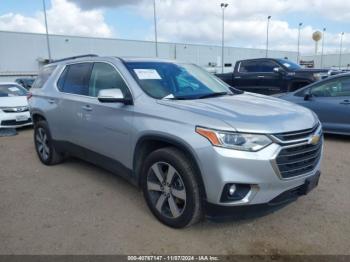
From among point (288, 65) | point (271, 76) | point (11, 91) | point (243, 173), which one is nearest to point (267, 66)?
point (271, 76)

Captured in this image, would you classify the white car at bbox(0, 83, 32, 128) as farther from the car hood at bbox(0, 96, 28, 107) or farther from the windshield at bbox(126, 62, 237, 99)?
the windshield at bbox(126, 62, 237, 99)

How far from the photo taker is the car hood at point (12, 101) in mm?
9840

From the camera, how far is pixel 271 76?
1255 cm

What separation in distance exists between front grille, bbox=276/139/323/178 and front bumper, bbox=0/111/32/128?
28.4 feet

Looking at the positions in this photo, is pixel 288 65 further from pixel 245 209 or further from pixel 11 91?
pixel 245 209

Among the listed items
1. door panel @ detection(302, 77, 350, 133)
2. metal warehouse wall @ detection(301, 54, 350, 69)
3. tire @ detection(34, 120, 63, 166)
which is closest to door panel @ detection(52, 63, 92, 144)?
tire @ detection(34, 120, 63, 166)

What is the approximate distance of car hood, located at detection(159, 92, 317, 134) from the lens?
10.2ft

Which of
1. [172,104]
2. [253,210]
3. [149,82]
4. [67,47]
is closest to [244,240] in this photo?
[253,210]

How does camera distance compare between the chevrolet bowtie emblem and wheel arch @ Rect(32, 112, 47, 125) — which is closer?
the chevrolet bowtie emblem

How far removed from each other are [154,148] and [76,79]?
2021mm

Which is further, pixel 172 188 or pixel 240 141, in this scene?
pixel 172 188

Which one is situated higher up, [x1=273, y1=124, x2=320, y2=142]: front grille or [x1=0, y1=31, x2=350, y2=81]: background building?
[x1=0, y1=31, x2=350, y2=81]: background building

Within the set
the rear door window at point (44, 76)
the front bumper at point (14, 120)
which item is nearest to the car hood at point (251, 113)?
the rear door window at point (44, 76)

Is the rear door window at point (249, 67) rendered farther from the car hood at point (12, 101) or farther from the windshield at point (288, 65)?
the car hood at point (12, 101)
